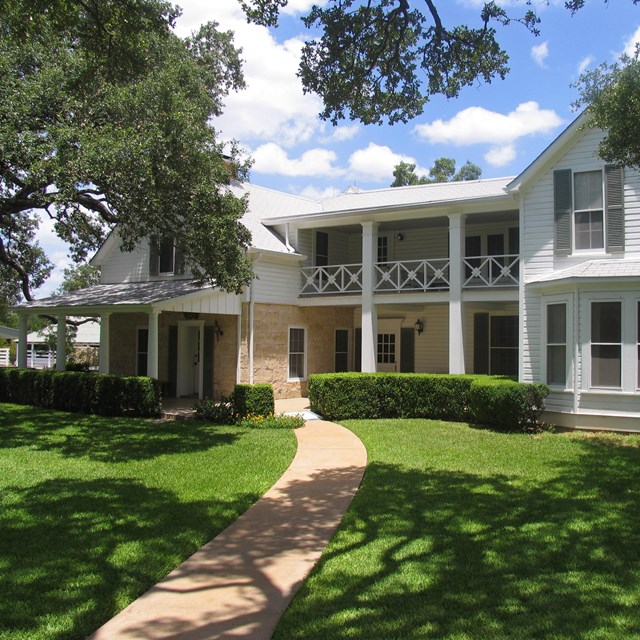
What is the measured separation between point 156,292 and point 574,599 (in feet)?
50.1

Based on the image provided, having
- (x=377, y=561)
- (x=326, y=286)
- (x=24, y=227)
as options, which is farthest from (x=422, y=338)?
(x=24, y=227)

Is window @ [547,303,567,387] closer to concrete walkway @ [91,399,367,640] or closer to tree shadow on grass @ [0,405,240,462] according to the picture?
concrete walkway @ [91,399,367,640]

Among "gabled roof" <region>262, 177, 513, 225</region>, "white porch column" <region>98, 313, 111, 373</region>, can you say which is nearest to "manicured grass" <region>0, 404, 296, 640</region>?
"white porch column" <region>98, 313, 111, 373</region>

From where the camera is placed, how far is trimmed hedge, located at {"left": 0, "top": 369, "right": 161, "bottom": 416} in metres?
16.0

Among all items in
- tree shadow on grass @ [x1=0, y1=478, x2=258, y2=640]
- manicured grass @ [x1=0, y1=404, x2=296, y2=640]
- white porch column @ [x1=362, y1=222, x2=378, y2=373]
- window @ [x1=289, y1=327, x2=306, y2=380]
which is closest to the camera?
tree shadow on grass @ [x1=0, y1=478, x2=258, y2=640]

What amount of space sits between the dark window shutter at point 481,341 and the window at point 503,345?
171 millimetres

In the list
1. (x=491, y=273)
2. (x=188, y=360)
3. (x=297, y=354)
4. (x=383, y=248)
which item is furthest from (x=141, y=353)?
(x=491, y=273)

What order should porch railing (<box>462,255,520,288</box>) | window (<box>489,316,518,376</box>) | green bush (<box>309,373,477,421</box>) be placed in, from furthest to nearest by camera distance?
1. window (<box>489,316,518,376</box>)
2. porch railing (<box>462,255,520,288</box>)
3. green bush (<box>309,373,477,421</box>)

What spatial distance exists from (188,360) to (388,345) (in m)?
6.97

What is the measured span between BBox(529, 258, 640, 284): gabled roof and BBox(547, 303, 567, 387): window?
0.72 m

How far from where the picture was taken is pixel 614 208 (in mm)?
13633

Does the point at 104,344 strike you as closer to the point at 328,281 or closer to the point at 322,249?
the point at 328,281

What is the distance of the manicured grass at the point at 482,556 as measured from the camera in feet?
14.8

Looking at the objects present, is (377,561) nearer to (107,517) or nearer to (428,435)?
(107,517)
